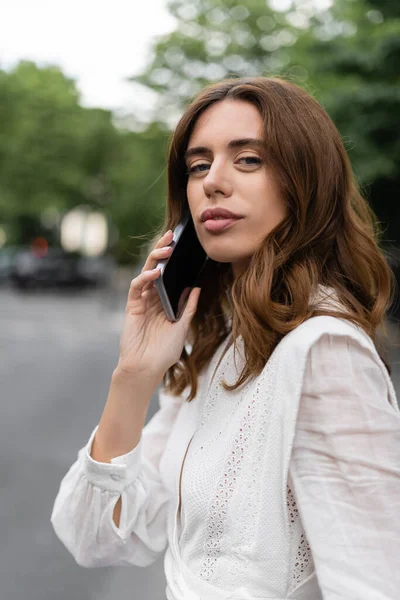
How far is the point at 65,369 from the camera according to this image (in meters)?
10.8

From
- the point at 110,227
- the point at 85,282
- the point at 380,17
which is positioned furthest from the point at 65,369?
the point at 110,227

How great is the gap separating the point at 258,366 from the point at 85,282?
32.9 metres

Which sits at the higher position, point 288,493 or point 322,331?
point 322,331

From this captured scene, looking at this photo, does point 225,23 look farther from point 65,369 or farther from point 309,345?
point 309,345

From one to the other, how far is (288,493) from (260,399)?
179mm

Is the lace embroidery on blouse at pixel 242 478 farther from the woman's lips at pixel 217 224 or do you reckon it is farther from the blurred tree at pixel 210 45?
the blurred tree at pixel 210 45

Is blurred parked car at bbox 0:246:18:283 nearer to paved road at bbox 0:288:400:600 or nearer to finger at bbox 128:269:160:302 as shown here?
paved road at bbox 0:288:400:600

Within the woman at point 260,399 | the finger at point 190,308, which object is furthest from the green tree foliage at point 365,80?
the woman at point 260,399

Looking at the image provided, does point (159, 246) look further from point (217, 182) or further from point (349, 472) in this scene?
point (349, 472)

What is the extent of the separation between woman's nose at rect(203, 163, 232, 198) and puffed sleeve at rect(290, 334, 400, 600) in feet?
1.52

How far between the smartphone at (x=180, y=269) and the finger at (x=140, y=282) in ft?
0.05

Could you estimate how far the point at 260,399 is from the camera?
4.37 ft

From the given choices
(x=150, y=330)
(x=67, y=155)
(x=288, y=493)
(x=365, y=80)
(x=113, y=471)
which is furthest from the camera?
(x=67, y=155)

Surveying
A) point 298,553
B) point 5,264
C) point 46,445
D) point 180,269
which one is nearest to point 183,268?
point 180,269
